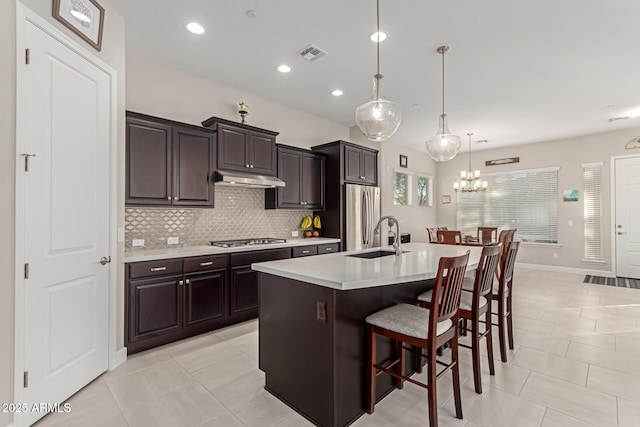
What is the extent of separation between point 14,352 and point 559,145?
9226mm

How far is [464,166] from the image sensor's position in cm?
829

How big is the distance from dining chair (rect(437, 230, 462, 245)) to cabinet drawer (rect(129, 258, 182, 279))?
4.67 m

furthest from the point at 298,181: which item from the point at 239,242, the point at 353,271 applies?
the point at 353,271

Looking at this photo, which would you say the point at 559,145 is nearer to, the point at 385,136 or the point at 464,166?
the point at 464,166

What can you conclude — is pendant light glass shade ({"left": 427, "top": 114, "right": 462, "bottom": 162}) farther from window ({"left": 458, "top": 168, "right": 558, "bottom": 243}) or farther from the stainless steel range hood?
window ({"left": 458, "top": 168, "right": 558, "bottom": 243})

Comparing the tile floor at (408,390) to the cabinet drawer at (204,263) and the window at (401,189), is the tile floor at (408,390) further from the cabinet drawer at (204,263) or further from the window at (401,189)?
the window at (401,189)

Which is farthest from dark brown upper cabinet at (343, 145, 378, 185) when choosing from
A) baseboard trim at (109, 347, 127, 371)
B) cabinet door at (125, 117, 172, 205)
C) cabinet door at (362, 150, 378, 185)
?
baseboard trim at (109, 347, 127, 371)

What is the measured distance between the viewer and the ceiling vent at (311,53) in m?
3.18

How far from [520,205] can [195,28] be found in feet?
25.6

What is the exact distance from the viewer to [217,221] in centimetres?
402

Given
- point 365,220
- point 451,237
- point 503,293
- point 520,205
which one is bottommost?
point 503,293

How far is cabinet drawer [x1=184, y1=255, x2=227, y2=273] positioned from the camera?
10.3ft

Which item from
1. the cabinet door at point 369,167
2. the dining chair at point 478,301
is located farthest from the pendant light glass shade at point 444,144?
the cabinet door at point 369,167

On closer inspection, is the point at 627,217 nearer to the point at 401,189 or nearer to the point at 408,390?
the point at 401,189
